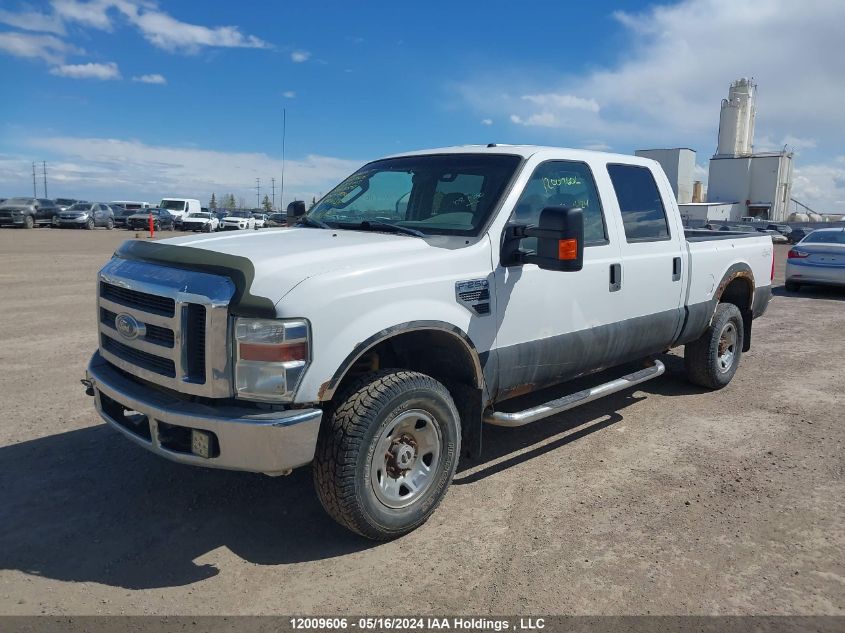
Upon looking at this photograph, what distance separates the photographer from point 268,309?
3025 millimetres

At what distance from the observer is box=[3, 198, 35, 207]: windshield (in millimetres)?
35322

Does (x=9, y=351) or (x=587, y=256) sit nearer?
(x=587, y=256)

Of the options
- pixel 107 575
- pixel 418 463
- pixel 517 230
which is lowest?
pixel 107 575

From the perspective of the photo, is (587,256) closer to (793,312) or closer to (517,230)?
(517,230)

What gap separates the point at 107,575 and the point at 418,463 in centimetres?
162

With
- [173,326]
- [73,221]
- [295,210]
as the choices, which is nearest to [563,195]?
[295,210]

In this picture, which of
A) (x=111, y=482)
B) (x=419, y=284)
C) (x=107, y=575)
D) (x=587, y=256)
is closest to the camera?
(x=107, y=575)

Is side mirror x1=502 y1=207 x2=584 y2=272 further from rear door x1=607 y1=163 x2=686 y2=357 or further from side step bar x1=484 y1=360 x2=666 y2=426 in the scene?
rear door x1=607 y1=163 x2=686 y2=357

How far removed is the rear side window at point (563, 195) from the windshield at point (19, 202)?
38.0m

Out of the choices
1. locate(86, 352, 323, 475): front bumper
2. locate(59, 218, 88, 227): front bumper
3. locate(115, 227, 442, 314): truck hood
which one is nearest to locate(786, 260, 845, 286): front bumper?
locate(115, 227, 442, 314): truck hood

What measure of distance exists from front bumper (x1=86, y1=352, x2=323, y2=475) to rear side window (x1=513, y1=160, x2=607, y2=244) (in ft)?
6.07

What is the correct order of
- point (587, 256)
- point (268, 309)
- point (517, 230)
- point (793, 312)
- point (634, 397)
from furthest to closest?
point (793, 312) < point (634, 397) < point (587, 256) < point (517, 230) < point (268, 309)

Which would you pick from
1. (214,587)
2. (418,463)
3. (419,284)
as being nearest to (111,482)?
(214,587)

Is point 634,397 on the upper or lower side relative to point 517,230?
lower
